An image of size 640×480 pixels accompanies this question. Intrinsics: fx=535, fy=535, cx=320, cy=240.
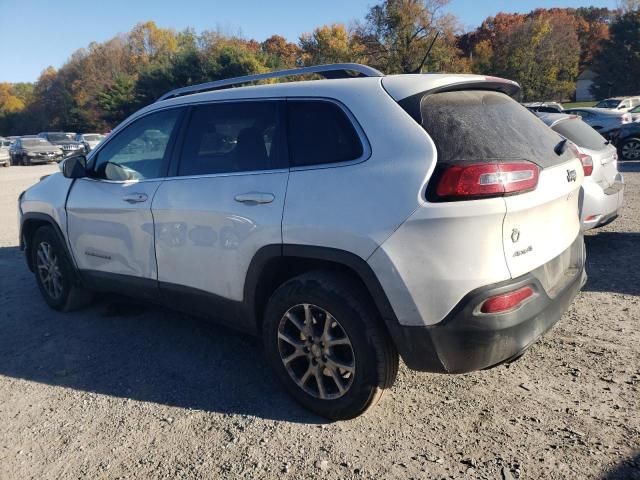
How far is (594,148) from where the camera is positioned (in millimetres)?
5730

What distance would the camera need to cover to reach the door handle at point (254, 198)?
9.96ft

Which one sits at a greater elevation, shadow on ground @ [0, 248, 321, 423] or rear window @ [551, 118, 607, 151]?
A: rear window @ [551, 118, 607, 151]

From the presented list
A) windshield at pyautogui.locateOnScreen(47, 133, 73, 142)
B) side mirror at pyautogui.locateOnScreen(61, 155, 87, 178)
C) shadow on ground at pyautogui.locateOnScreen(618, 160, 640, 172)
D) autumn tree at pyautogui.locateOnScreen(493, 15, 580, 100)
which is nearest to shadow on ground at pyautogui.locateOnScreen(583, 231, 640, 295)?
side mirror at pyautogui.locateOnScreen(61, 155, 87, 178)

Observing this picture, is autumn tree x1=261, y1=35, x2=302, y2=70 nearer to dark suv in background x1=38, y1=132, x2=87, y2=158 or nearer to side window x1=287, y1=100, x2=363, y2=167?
dark suv in background x1=38, y1=132, x2=87, y2=158

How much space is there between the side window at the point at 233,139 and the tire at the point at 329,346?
78cm

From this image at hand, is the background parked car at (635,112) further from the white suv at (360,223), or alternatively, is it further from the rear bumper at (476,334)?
the rear bumper at (476,334)

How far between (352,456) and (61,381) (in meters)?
2.15

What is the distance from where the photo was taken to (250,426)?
9.80ft

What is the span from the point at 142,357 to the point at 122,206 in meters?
1.12

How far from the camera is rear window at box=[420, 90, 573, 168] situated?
2594 mm

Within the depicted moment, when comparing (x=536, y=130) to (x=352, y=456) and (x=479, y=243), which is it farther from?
(x=352, y=456)

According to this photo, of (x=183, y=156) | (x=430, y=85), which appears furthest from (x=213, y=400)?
(x=430, y=85)

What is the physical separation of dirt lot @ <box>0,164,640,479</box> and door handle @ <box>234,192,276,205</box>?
3.96 ft

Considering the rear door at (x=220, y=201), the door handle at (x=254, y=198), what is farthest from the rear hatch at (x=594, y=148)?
the door handle at (x=254, y=198)
